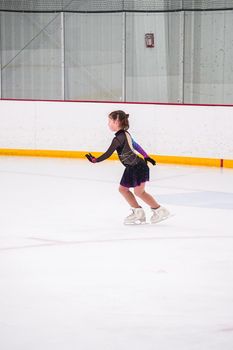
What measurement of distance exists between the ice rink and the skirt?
354 millimetres

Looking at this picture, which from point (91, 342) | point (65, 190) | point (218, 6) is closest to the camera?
point (91, 342)

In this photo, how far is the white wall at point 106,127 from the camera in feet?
37.5

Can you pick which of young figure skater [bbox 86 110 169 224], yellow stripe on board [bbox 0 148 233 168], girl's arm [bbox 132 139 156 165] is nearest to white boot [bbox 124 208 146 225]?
young figure skater [bbox 86 110 169 224]

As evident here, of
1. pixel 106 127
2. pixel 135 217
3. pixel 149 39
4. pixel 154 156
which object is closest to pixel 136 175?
pixel 135 217

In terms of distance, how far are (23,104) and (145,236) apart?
674 cm

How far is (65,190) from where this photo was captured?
893 centimetres

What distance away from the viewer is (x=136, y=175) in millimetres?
6695

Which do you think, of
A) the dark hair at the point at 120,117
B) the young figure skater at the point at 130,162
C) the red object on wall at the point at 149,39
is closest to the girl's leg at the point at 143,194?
the young figure skater at the point at 130,162

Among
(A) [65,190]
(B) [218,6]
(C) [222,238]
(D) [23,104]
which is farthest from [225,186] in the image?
(B) [218,6]

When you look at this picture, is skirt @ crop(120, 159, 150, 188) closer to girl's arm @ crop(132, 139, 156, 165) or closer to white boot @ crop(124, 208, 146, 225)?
girl's arm @ crop(132, 139, 156, 165)

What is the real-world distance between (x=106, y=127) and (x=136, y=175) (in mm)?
5574

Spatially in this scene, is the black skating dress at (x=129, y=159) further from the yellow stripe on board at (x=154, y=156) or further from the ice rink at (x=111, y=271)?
the yellow stripe on board at (x=154, y=156)

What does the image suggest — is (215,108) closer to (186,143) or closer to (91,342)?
(186,143)

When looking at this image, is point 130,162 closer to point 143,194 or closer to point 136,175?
point 136,175
